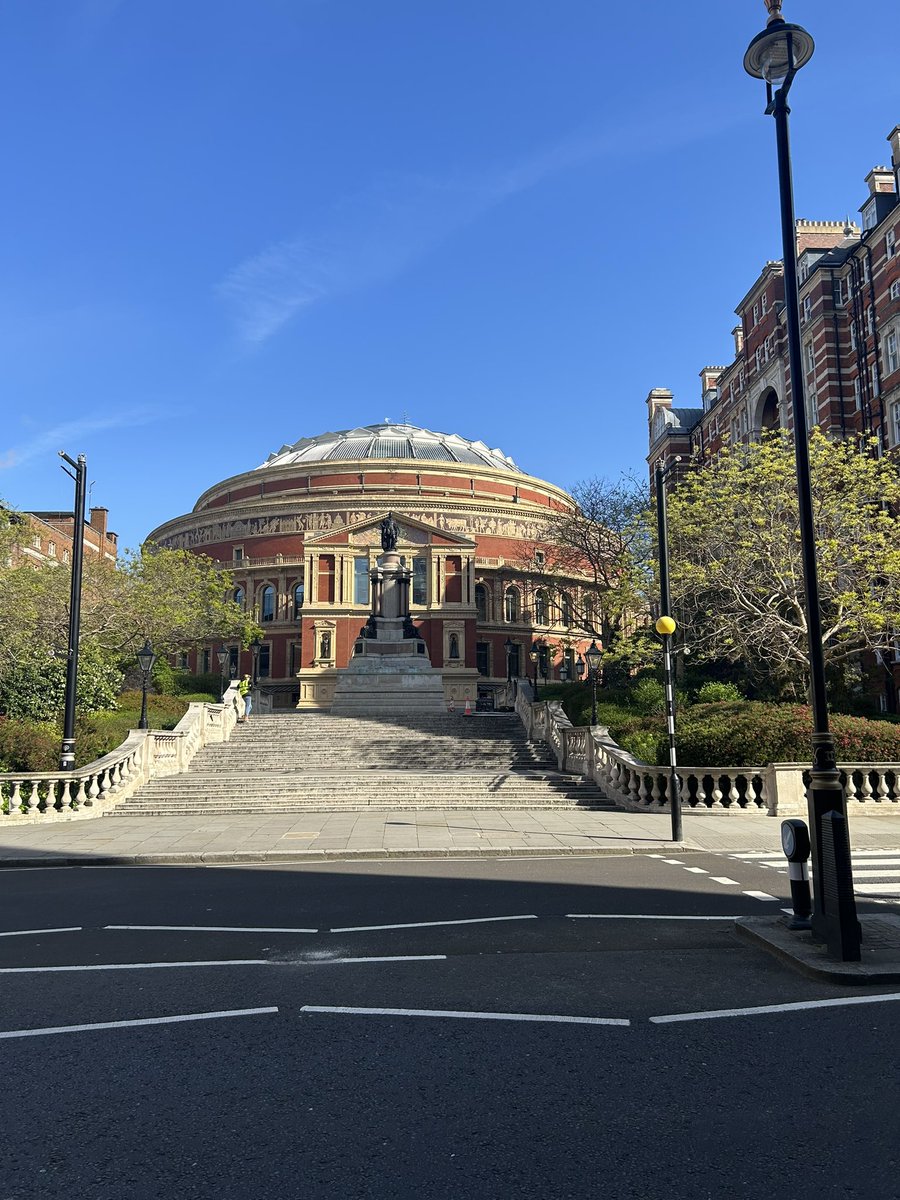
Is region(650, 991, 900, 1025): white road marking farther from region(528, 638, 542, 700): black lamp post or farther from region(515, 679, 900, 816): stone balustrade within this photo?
region(528, 638, 542, 700): black lamp post

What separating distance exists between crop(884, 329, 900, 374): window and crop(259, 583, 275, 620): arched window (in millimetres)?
51708

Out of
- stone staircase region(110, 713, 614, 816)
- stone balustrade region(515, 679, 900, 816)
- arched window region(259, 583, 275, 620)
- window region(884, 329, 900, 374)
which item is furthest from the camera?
arched window region(259, 583, 275, 620)

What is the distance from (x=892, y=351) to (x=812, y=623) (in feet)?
120

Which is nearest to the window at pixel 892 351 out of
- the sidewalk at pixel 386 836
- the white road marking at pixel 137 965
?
the sidewalk at pixel 386 836

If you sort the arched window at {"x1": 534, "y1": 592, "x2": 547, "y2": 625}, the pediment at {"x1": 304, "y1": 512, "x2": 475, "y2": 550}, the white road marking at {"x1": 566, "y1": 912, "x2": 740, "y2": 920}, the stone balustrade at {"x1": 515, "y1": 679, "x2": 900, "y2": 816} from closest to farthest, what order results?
the white road marking at {"x1": 566, "y1": 912, "x2": 740, "y2": 920} → the stone balustrade at {"x1": 515, "y1": 679, "x2": 900, "y2": 816} → the pediment at {"x1": 304, "y1": 512, "x2": 475, "y2": 550} → the arched window at {"x1": 534, "y1": 592, "x2": 547, "y2": 625}

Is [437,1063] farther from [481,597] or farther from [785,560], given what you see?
[481,597]

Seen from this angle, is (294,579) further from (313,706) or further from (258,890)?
(258,890)

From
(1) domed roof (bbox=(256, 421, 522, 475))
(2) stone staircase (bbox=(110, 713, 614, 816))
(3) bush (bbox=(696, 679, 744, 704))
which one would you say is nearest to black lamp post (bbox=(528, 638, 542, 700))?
(1) domed roof (bbox=(256, 421, 522, 475))

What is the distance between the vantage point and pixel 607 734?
24672 mm

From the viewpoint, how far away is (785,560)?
27578 mm

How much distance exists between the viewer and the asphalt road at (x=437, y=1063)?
12.2 ft

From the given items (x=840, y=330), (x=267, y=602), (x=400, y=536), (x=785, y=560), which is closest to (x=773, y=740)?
(x=785, y=560)

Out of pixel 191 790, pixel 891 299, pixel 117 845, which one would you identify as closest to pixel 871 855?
pixel 117 845

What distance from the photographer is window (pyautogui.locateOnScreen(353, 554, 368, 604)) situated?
2542 inches
